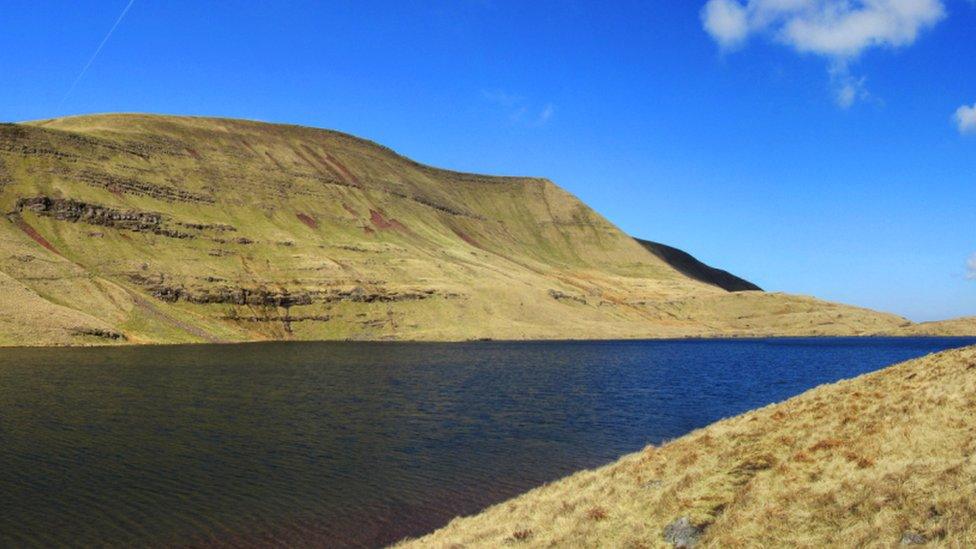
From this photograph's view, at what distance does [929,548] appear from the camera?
11.0 metres

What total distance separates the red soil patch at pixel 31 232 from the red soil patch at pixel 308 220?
203 ft

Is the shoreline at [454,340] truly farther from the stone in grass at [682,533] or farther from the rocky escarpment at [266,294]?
the stone in grass at [682,533]

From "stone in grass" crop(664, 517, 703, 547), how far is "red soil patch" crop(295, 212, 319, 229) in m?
163

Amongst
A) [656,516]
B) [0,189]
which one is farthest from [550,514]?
[0,189]

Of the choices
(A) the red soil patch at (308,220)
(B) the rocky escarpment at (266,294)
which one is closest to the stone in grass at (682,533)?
(B) the rocky escarpment at (266,294)

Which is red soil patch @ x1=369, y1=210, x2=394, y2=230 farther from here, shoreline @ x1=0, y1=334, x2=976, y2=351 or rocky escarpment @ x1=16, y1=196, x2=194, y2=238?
shoreline @ x1=0, y1=334, x2=976, y2=351

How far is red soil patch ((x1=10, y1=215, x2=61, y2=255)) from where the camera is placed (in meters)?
115

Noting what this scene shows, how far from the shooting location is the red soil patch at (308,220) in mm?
169925

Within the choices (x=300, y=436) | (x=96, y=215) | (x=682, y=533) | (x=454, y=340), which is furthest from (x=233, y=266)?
(x=682, y=533)

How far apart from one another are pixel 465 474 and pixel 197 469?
41.1ft

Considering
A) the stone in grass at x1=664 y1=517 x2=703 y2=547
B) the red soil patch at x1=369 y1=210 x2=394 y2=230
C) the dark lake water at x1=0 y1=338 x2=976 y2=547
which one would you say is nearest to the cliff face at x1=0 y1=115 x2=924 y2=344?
the red soil patch at x1=369 y1=210 x2=394 y2=230

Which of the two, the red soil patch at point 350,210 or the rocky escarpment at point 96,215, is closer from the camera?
the rocky escarpment at point 96,215

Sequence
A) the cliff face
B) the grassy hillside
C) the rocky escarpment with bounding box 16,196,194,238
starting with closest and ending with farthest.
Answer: the grassy hillside < the cliff face < the rocky escarpment with bounding box 16,196,194,238

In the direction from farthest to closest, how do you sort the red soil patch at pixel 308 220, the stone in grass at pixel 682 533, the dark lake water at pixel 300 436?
1. the red soil patch at pixel 308 220
2. the dark lake water at pixel 300 436
3. the stone in grass at pixel 682 533
